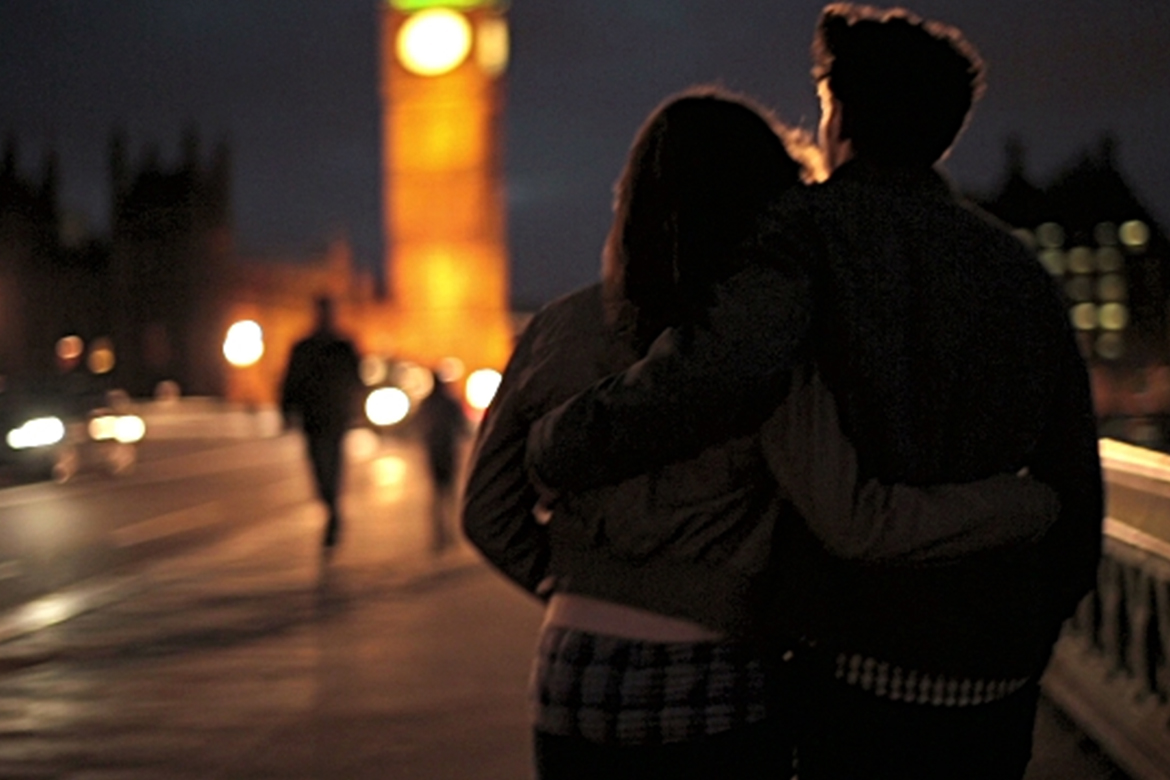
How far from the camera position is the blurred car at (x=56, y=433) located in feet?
66.8

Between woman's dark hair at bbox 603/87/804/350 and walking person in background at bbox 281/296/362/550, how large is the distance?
9.40 meters

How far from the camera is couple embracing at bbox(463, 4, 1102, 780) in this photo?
A: 1976 millimetres

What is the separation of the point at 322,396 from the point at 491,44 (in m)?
44.4

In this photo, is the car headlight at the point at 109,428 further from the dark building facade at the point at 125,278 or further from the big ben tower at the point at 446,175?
the dark building facade at the point at 125,278

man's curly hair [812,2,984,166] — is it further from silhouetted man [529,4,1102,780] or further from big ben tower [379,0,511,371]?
big ben tower [379,0,511,371]

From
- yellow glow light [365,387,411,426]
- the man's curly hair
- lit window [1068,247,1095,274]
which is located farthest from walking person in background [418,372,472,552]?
lit window [1068,247,1095,274]

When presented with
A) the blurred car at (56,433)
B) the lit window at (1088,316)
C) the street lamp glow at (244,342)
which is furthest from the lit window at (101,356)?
the lit window at (1088,316)

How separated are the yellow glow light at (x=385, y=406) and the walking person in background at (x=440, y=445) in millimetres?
14032

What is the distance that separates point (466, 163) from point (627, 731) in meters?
54.2

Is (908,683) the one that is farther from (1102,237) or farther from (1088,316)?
(1088,316)

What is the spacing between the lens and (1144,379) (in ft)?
296

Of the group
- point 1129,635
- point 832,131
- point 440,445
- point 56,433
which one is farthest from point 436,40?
point 832,131

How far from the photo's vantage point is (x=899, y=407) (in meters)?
2.00

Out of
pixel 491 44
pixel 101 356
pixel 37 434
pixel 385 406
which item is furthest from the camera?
pixel 101 356
